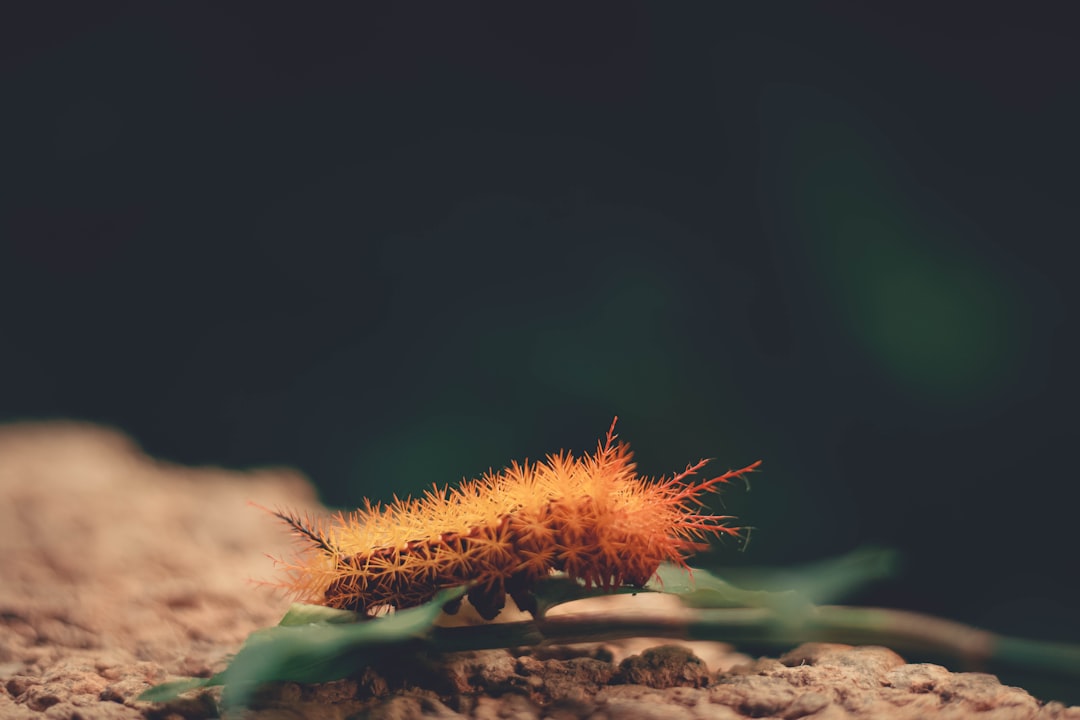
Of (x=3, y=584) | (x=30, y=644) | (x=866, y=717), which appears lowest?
(x=866, y=717)

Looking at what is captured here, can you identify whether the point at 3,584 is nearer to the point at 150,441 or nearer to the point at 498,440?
the point at 150,441

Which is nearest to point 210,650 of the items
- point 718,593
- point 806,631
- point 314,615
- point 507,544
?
point 314,615

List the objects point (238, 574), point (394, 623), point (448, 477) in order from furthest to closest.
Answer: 1. point (448, 477)
2. point (238, 574)
3. point (394, 623)

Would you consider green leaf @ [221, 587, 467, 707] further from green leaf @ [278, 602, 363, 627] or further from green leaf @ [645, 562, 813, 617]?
green leaf @ [645, 562, 813, 617]

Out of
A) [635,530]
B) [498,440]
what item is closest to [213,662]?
[635,530]

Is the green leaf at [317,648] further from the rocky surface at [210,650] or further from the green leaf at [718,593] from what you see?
the green leaf at [718,593]

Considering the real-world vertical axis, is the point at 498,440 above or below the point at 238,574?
above

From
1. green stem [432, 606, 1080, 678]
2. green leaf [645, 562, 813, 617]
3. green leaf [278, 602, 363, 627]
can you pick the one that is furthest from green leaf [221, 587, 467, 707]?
green leaf [645, 562, 813, 617]
